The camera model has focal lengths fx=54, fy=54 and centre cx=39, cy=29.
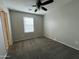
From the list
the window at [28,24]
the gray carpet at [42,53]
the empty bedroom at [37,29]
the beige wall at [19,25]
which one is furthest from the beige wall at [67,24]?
the window at [28,24]

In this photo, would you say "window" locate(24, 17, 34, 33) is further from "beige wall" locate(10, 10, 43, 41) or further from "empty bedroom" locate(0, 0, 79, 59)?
"beige wall" locate(10, 10, 43, 41)

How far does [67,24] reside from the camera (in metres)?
3.34

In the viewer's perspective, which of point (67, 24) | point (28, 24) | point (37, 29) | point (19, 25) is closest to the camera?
point (67, 24)

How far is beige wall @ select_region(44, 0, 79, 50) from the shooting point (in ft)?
9.50

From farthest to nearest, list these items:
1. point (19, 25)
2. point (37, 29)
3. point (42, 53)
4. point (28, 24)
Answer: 1. point (37, 29)
2. point (28, 24)
3. point (19, 25)
4. point (42, 53)

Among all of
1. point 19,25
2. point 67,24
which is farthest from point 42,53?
point 19,25

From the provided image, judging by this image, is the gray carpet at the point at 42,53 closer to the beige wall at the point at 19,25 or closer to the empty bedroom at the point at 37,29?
the empty bedroom at the point at 37,29

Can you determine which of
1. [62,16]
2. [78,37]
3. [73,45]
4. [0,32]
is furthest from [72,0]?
[0,32]

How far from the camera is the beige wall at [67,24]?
2.89 metres

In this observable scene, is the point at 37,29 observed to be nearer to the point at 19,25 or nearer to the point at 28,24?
the point at 28,24

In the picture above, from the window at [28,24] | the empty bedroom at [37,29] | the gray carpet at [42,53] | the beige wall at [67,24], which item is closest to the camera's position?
the gray carpet at [42,53]

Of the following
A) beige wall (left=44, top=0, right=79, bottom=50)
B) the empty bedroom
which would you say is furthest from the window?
beige wall (left=44, top=0, right=79, bottom=50)

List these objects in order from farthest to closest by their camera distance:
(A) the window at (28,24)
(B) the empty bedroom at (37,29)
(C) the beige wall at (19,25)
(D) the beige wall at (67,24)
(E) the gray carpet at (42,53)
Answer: (A) the window at (28,24) → (C) the beige wall at (19,25) → (D) the beige wall at (67,24) → (B) the empty bedroom at (37,29) → (E) the gray carpet at (42,53)

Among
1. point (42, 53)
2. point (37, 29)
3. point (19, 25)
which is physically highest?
point (19, 25)
